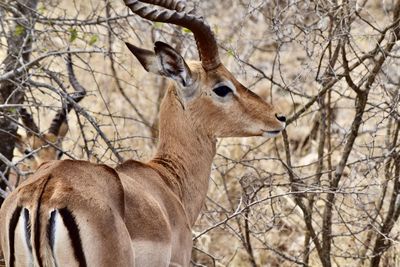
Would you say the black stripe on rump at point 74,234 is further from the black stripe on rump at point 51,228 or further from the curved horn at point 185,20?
the curved horn at point 185,20

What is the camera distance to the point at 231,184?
9.45m

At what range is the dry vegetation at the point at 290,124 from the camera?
5723 millimetres

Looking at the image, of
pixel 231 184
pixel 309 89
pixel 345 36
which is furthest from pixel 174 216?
pixel 309 89

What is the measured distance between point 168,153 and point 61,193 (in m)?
1.54

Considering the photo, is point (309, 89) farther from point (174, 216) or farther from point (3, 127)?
point (174, 216)

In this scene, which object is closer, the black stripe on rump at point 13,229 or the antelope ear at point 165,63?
the black stripe on rump at point 13,229

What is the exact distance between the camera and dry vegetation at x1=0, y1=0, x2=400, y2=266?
18.8ft

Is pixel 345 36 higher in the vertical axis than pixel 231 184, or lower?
lower

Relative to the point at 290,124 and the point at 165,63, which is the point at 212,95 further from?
the point at 290,124

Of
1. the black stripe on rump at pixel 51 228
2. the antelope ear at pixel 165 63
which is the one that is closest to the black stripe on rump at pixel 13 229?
the black stripe on rump at pixel 51 228

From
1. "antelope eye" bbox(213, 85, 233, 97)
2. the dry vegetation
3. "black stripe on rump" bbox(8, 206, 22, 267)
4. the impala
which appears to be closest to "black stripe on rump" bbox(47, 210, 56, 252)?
the impala

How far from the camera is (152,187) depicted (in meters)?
4.43

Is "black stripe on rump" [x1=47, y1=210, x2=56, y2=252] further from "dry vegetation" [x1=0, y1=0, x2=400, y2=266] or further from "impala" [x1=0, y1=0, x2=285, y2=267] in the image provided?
"dry vegetation" [x1=0, y1=0, x2=400, y2=266]

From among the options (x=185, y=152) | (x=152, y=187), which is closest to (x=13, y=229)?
(x=152, y=187)
